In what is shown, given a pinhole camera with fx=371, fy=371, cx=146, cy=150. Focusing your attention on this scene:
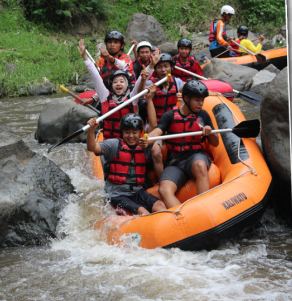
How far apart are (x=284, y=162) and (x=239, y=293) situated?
1.33 m

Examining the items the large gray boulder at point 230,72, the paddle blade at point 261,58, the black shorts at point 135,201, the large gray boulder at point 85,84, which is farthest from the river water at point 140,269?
the large gray boulder at point 85,84

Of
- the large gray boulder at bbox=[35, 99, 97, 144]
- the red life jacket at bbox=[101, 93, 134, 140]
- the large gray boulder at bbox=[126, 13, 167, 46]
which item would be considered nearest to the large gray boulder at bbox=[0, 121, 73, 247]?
the red life jacket at bbox=[101, 93, 134, 140]

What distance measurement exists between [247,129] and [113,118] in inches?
58.2

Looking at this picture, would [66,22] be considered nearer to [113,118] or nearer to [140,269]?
[113,118]

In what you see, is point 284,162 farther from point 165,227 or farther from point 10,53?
point 10,53

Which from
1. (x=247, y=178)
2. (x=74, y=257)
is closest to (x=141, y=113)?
(x=247, y=178)

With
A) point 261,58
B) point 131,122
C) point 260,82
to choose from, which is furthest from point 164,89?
point 261,58

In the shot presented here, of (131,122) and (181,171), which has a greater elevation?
(131,122)

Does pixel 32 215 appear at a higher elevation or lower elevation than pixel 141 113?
lower

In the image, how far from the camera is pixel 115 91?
4.02 metres

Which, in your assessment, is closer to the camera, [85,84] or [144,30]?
[85,84]

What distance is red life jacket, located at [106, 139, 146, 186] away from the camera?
3398mm

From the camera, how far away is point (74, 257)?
2980 mm

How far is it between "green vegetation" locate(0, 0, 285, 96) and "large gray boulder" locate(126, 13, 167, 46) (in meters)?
1.16
